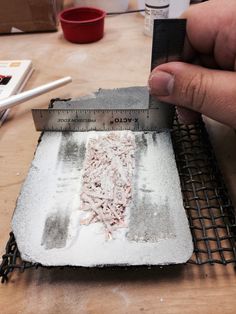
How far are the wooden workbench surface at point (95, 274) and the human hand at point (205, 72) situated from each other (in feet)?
0.59

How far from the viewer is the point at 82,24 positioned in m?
1.22

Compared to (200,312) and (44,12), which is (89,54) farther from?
(200,312)

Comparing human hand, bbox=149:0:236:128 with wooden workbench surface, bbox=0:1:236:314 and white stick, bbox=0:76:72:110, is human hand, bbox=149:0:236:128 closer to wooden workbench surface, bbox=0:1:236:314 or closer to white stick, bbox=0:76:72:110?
wooden workbench surface, bbox=0:1:236:314

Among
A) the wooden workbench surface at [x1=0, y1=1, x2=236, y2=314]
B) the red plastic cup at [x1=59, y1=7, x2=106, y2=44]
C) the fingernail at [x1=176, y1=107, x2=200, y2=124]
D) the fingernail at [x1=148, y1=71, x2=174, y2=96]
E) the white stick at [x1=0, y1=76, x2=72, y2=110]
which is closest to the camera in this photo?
the wooden workbench surface at [x1=0, y1=1, x2=236, y2=314]

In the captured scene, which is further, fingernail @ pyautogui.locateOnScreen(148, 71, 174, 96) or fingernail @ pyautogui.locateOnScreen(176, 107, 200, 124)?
fingernail @ pyautogui.locateOnScreen(176, 107, 200, 124)

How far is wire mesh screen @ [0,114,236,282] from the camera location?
547mm

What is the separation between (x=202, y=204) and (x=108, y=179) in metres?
0.20

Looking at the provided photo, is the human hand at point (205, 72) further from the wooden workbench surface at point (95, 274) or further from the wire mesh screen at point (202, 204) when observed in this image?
the wooden workbench surface at point (95, 274)

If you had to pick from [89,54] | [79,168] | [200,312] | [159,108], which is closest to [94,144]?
[79,168]

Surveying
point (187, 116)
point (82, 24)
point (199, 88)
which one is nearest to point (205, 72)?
point (199, 88)

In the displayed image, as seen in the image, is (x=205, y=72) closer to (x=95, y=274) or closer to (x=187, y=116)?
(x=187, y=116)

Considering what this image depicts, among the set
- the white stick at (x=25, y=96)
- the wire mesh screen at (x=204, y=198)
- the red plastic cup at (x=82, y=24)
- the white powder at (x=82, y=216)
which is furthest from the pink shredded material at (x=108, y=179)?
the red plastic cup at (x=82, y=24)

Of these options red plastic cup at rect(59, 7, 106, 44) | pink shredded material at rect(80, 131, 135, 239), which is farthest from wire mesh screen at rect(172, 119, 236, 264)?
red plastic cup at rect(59, 7, 106, 44)

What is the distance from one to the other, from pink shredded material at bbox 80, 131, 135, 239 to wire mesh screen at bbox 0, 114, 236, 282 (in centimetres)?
12
